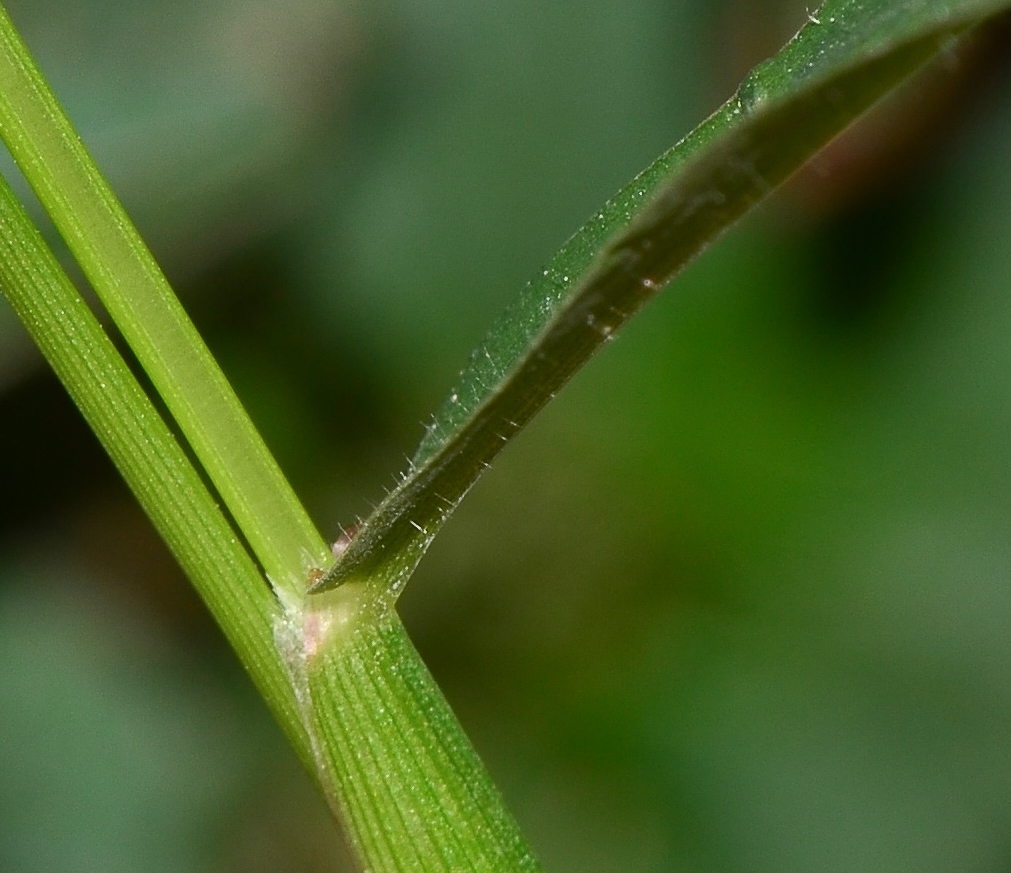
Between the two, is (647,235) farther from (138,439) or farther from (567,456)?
(567,456)

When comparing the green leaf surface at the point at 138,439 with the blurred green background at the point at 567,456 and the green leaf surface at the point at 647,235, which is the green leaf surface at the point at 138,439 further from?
the blurred green background at the point at 567,456

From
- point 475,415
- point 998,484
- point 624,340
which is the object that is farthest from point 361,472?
point 475,415

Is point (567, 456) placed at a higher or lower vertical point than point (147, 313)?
lower

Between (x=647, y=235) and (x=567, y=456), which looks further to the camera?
(x=567, y=456)

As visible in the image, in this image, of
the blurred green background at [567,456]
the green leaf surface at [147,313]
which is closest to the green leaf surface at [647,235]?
the green leaf surface at [147,313]

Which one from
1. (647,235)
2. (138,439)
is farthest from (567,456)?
(647,235)

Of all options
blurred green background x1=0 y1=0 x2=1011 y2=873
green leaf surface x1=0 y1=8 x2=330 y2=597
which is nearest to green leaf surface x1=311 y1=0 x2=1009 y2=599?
green leaf surface x1=0 y1=8 x2=330 y2=597

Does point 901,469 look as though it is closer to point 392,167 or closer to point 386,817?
point 392,167
